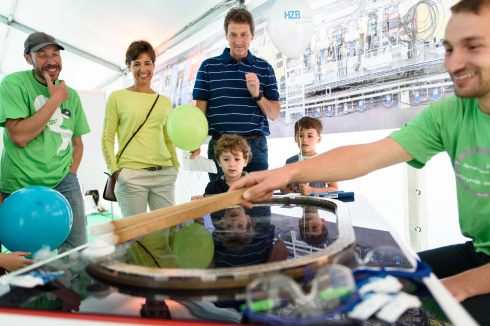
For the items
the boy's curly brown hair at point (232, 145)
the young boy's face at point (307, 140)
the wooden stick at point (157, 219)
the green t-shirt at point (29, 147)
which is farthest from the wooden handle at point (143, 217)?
the young boy's face at point (307, 140)

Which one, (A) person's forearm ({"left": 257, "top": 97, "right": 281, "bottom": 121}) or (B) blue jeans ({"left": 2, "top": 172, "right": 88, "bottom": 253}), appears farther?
(A) person's forearm ({"left": 257, "top": 97, "right": 281, "bottom": 121})

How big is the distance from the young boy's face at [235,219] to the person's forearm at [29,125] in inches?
42.5

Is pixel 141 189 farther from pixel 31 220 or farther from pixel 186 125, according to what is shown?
pixel 31 220

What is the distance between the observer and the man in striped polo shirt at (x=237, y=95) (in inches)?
79.1

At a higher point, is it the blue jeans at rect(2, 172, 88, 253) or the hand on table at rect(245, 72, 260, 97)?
the hand on table at rect(245, 72, 260, 97)

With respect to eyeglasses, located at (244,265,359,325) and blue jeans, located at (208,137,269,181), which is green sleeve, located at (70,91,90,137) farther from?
eyeglasses, located at (244,265,359,325)

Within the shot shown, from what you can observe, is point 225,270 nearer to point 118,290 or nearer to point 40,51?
point 118,290

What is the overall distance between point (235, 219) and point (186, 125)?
0.85 meters

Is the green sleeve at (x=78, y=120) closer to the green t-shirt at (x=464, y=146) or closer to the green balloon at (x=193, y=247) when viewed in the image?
the green balloon at (x=193, y=247)

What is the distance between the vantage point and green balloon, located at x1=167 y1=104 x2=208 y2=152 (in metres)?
1.91

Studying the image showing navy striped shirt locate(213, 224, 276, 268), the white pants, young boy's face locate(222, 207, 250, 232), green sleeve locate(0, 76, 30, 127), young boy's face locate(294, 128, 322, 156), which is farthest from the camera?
young boy's face locate(294, 128, 322, 156)

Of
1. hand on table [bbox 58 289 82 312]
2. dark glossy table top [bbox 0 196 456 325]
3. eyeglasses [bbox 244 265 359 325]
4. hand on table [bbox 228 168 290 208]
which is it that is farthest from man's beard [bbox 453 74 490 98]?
hand on table [bbox 58 289 82 312]

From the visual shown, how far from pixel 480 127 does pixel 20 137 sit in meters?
1.95

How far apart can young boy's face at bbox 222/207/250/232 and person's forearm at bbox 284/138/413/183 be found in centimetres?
24
